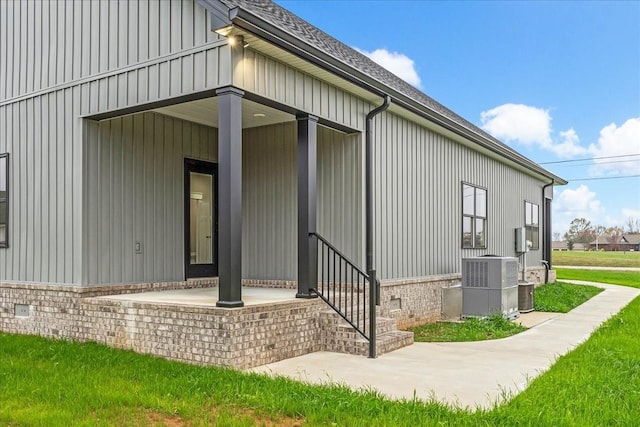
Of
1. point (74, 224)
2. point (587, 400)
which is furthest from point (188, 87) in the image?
point (587, 400)

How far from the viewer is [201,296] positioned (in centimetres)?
693

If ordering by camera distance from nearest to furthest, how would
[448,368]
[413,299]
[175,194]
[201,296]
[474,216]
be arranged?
[448,368] < [201,296] < [175,194] < [413,299] < [474,216]

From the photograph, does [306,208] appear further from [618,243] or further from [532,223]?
[618,243]

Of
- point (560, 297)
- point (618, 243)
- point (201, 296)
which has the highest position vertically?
point (201, 296)

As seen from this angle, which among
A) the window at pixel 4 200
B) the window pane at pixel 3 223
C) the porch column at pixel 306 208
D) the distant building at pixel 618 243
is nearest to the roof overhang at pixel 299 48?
the porch column at pixel 306 208

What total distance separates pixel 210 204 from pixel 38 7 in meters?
3.70

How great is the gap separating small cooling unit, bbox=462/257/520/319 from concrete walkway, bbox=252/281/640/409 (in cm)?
143

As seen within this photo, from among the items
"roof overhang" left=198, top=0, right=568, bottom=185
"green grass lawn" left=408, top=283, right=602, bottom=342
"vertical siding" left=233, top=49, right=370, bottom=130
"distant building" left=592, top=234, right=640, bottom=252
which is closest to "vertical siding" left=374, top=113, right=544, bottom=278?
"roof overhang" left=198, top=0, right=568, bottom=185

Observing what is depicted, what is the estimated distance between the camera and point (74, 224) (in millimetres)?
7211

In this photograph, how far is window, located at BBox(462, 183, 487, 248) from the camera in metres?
11.4

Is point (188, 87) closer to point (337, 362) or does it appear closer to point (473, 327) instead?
point (337, 362)

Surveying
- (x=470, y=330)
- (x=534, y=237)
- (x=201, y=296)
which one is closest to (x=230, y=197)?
(x=201, y=296)

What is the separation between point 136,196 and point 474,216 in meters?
7.07

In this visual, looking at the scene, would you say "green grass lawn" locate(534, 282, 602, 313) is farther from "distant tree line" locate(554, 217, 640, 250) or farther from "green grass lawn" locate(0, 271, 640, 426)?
"distant tree line" locate(554, 217, 640, 250)
